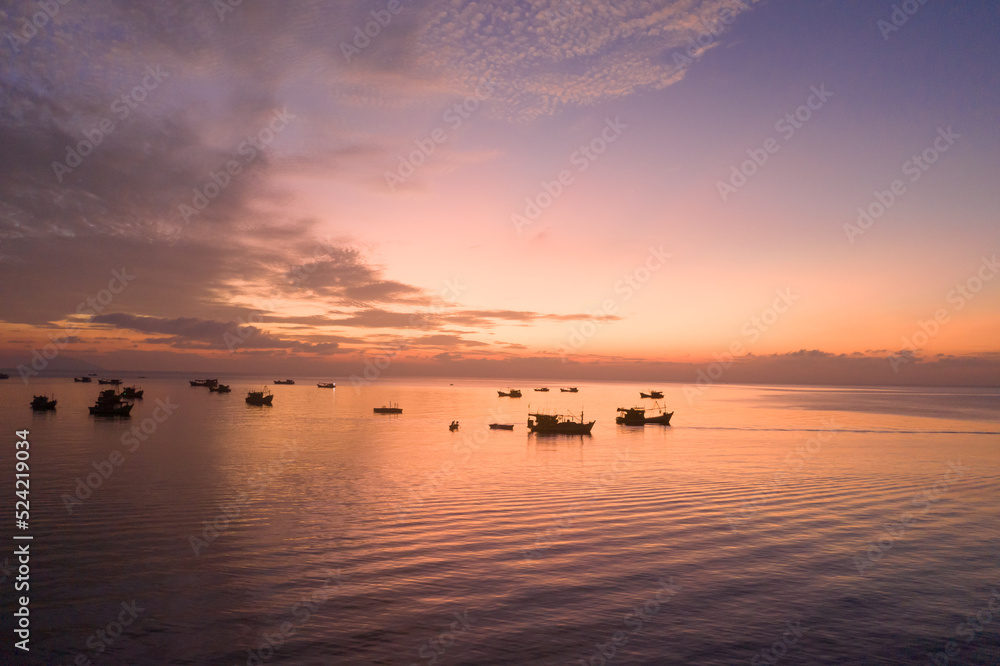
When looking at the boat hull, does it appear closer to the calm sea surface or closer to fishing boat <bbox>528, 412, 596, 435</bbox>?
fishing boat <bbox>528, 412, 596, 435</bbox>

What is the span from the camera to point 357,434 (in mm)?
74500

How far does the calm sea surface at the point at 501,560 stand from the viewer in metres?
16.3

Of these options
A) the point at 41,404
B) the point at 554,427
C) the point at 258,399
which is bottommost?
the point at 554,427

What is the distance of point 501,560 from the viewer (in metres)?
23.4

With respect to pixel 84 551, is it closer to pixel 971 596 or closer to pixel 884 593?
pixel 884 593

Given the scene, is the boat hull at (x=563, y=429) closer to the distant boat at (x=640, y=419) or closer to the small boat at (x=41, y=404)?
the distant boat at (x=640, y=419)

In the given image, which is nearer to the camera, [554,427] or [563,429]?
[554,427]

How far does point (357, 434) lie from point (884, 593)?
64077mm

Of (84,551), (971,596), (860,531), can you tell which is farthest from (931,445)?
(84,551)

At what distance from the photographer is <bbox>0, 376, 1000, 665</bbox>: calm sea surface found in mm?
16328

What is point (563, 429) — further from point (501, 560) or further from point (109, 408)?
point (109, 408)

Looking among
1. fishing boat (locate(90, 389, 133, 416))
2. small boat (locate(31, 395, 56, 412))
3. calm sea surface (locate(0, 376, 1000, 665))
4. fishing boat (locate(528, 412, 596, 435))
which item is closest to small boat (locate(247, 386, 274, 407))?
fishing boat (locate(90, 389, 133, 416))

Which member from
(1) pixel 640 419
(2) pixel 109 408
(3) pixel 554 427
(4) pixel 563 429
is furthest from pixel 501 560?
(2) pixel 109 408

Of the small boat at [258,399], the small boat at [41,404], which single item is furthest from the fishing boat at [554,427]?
the small boat at [41,404]
